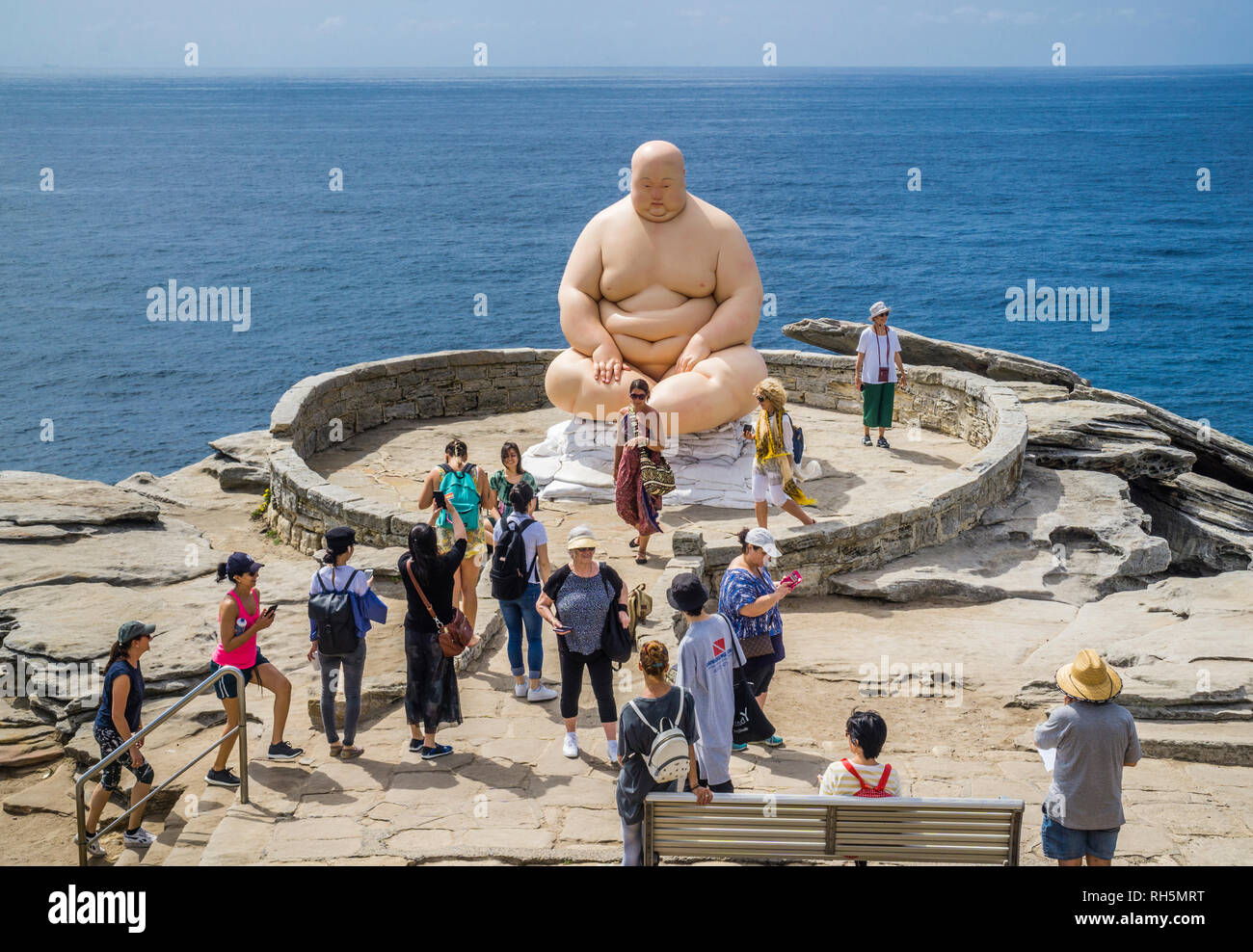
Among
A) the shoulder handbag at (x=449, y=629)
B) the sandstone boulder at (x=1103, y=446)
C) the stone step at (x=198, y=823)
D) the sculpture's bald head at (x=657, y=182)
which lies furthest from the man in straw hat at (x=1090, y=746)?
the sandstone boulder at (x=1103, y=446)

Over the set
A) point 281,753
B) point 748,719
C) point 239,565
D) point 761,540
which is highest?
point 761,540

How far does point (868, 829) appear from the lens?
553cm

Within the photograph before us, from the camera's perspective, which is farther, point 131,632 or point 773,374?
point 773,374

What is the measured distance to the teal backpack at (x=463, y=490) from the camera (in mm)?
9164

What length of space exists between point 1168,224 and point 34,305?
5271cm

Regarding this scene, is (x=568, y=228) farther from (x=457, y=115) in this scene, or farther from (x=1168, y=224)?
(x=457, y=115)

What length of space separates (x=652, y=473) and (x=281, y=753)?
3.99 meters

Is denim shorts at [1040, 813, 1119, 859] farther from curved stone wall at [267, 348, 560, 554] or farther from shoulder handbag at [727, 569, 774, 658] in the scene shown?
curved stone wall at [267, 348, 560, 554]

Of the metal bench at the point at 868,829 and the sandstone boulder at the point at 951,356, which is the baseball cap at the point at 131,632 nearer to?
the metal bench at the point at 868,829

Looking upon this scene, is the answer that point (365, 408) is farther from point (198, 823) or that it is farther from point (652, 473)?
point (198, 823)

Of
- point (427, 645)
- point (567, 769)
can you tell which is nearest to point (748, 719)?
point (567, 769)

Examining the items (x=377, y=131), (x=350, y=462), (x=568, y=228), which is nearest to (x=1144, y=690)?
(x=350, y=462)

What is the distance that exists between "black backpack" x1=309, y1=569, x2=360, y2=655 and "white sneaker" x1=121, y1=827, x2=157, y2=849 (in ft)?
5.44

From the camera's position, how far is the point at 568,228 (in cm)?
6191
